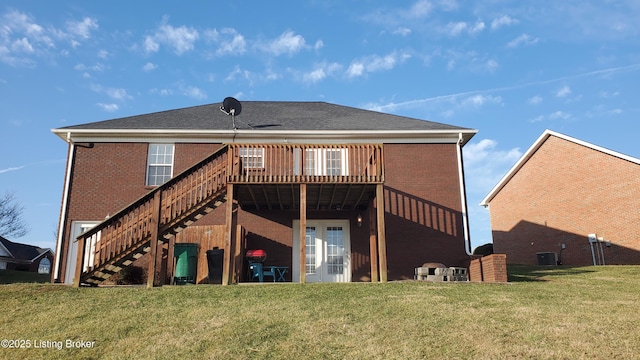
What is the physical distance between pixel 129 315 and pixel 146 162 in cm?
822

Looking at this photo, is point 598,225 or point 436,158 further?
point 598,225

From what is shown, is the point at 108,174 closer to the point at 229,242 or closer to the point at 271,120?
the point at 271,120

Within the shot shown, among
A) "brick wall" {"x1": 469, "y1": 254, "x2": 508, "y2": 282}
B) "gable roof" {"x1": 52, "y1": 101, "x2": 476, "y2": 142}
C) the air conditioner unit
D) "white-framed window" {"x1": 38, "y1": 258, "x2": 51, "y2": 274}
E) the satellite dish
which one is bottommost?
"brick wall" {"x1": 469, "y1": 254, "x2": 508, "y2": 282}

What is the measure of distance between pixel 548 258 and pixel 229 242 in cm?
1787

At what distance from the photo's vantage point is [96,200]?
15.6 metres

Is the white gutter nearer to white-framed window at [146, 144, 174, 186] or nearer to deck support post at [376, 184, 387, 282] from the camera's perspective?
white-framed window at [146, 144, 174, 186]

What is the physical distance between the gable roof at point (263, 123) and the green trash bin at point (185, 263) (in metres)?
4.16

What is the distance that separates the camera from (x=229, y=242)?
12.0 m

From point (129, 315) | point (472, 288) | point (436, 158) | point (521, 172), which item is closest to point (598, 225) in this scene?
point (521, 172)

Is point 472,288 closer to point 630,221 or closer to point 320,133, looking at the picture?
point 320,133

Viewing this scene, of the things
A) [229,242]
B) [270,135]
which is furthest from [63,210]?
[270,135]

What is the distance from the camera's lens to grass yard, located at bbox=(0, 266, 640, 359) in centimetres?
696

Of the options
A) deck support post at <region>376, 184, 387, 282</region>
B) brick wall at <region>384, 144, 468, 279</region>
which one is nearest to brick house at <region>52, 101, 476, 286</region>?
brick wall at <region>384, 144, 468, 279</region>

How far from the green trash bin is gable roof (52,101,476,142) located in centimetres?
416
